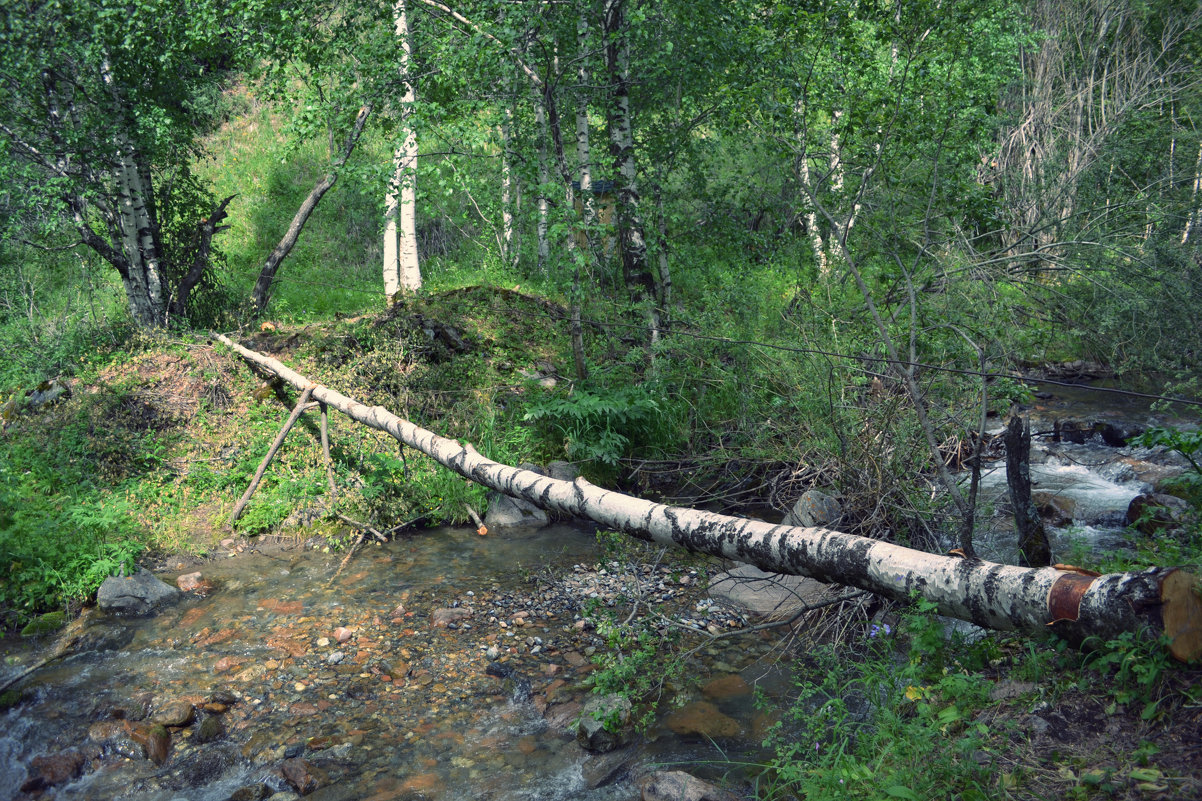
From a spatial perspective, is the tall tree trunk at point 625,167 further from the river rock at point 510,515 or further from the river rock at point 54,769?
the river rock at point 54,769

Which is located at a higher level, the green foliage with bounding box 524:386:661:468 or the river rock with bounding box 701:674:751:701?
the green foliage with bounding box 524:386:661:468

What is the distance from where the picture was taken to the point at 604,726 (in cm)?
415

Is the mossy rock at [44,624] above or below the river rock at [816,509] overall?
below

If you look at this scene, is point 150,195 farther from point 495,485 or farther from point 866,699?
point 866,699

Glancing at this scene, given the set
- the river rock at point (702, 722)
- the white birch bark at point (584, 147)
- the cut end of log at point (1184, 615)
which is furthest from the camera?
the white birch bark at point (584, 147)

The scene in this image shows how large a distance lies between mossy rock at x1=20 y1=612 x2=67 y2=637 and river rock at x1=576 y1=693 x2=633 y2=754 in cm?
422

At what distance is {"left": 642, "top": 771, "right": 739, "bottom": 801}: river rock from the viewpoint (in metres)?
3.52

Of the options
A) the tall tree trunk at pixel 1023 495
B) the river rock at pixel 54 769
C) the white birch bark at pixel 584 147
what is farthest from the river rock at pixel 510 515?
the tall tree trunk at pixel 1023 495

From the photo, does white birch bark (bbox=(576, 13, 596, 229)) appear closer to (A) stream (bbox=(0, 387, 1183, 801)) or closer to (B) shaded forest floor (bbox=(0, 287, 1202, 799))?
(B) shaded forest floor (bbox=(0, 287, 1202, 799))

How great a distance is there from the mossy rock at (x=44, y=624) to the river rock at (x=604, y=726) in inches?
166

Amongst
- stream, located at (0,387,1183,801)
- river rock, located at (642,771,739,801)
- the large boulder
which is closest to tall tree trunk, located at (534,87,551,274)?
the large boulder

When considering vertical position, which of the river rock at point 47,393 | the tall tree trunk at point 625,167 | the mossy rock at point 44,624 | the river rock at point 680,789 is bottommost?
the river rock at point 680,789

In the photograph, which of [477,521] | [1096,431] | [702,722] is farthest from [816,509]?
[1096,431]

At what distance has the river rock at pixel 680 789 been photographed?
352 centimetres
